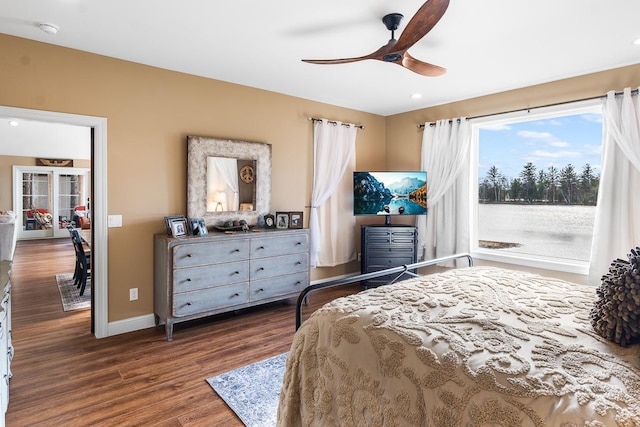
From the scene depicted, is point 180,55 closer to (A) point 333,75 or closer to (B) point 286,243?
(A) point 333,75

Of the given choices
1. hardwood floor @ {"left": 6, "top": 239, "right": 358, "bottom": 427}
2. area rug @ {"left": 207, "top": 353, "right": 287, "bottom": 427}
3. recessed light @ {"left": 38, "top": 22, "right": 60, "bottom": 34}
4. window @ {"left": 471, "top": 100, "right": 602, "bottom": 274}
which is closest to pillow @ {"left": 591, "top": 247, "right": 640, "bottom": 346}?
area rug @ {"left": 207, "top": 353, "right": 287, "bottom": 427}

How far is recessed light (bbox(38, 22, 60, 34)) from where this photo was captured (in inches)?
106

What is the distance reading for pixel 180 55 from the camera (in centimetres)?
328

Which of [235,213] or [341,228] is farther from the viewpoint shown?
[341,228]

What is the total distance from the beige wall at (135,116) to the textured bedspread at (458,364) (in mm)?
2422

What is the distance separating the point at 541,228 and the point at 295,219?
289 centimetres

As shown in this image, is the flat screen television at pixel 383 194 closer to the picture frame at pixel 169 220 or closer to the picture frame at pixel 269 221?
the picture frame at pixel 269 221

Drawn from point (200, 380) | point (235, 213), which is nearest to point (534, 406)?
point (200, 380)

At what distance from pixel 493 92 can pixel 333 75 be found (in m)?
2.02

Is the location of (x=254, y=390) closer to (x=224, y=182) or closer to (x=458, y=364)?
(x=458, y=364)

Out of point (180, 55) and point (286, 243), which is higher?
point (180, 55)

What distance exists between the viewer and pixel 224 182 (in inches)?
158

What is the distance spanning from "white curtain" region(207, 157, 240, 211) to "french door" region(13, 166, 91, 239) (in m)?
8.32

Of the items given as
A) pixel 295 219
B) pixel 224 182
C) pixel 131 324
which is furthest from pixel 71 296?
pixel 295 219
